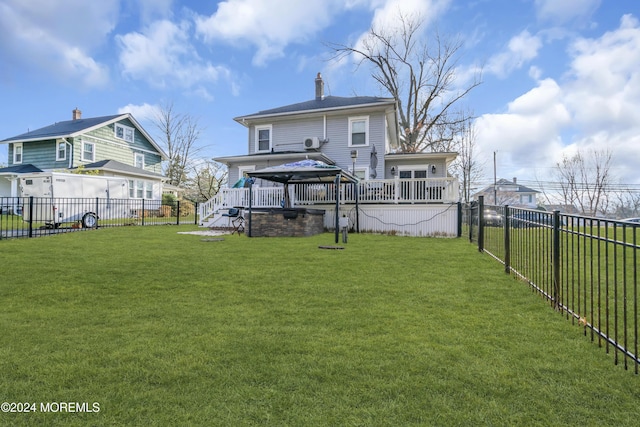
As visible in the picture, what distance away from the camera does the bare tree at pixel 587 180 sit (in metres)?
26.2

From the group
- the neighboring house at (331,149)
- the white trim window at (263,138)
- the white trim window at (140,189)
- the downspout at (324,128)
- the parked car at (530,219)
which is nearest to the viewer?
the parked car at (530,219)

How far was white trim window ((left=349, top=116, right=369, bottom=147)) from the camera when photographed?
17031mm

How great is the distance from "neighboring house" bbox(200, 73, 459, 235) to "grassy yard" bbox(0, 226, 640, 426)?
9168 millimetres

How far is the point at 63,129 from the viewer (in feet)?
81.2

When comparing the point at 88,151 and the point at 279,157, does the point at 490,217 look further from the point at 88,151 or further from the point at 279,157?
the point at 88,151

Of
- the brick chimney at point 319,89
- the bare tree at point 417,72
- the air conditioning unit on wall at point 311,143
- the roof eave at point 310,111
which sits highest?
the bare tree at point 417,72

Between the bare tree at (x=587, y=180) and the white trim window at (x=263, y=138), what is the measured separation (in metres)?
24.5

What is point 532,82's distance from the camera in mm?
21094

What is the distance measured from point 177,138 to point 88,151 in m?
12.4

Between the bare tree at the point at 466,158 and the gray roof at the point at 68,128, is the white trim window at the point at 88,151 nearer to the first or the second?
the gray roof at the point at 68,128

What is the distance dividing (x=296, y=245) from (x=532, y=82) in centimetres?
2045

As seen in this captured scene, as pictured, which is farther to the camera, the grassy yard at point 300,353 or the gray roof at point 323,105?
the gray roof at point 323,105

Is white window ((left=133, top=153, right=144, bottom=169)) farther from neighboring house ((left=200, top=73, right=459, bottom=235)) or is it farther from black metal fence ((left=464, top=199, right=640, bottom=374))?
black metal fence ((left=464, top=199, right=640, bottom=374))

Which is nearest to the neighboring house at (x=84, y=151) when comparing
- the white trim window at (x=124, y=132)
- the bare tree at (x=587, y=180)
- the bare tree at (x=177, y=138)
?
the white trim window at (x=124, y=132)
